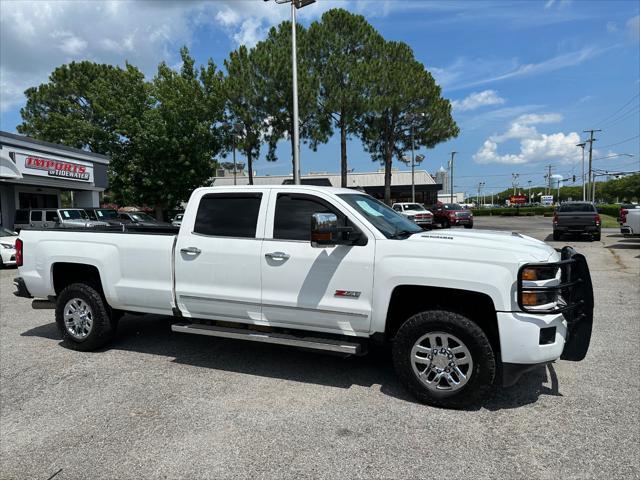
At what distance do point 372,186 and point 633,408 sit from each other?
188 ft

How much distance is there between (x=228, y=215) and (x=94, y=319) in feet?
6.98

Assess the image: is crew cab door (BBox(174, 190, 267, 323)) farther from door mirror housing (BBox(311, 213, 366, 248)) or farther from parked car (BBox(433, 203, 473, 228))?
parked car (BBox(433, 203, 473, 228))

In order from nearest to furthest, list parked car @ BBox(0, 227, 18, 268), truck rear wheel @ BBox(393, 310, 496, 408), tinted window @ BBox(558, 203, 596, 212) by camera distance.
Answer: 1. truck rear wheel @ BBox(393, 310, 496, 408)
2. parked car @ BBox(0, 227, 18, 268)
3. tinted window @ BBox(558, 203, 596, 212)

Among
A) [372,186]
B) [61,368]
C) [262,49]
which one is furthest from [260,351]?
[372,186]

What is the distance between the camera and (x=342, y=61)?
93.8 ft

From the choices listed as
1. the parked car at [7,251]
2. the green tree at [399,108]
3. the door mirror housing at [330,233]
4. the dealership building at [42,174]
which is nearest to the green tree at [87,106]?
the dealership building at [42,174]

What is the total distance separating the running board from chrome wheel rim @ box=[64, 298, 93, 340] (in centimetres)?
138

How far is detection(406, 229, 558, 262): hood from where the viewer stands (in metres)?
3.71

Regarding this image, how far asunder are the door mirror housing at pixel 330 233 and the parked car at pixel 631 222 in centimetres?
1726

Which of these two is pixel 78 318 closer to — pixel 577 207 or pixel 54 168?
pixel 577 207

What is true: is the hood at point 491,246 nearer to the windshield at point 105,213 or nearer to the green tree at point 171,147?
the windshield at point 105,213

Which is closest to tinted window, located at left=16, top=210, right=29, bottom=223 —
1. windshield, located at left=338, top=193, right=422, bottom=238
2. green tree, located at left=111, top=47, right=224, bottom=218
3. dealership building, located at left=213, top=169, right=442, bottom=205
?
green tree, located at left=111, top=47, right=224, bottom=218

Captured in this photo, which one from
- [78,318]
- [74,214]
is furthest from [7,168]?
[78,318]

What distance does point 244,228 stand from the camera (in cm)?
473
